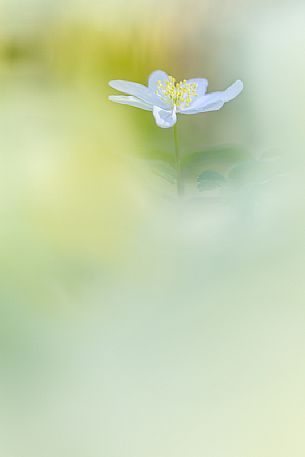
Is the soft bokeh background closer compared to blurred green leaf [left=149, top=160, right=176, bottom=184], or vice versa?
the soft bokeh background

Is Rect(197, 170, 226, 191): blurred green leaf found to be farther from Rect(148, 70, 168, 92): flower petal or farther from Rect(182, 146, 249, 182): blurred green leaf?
Rect(148, 70, 168, 92): flower petal

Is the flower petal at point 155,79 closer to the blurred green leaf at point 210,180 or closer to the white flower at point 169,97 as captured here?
the white flower at point 169,97

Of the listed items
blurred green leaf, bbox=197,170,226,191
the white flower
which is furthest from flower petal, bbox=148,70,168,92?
blurred green leaf, bbox=197,170,226,191

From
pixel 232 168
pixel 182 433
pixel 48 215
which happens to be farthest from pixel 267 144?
pixel 182 433

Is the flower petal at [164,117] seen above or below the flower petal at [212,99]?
below

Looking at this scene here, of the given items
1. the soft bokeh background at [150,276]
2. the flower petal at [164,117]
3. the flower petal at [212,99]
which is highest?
the flower petal at [212,99]

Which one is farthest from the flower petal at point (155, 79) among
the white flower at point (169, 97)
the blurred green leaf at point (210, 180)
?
the blurred green leaf at point (210, 180)

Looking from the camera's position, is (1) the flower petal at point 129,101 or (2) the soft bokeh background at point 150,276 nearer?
(2) the soft bokeh background at point 150,276
